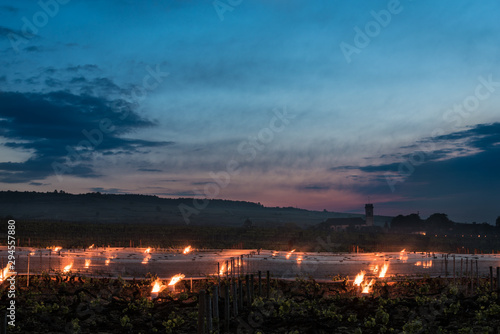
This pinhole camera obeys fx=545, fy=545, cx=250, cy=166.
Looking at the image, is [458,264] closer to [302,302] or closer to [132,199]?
[302,302]

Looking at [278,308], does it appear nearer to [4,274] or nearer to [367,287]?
[367,287]

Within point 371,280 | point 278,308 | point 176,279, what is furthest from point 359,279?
point 176,279

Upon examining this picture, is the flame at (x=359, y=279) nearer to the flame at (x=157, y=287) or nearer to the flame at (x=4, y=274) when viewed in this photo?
the flame at (x=157, y=287)

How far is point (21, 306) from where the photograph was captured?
17.8 meters

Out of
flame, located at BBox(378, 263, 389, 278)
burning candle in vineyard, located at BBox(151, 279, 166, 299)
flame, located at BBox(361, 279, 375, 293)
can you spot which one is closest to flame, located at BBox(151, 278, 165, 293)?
burning candle in vineyard, located at BBox(151, 279, 166, 299)

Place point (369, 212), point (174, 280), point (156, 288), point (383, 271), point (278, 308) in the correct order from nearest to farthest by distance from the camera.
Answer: point (278, 308)
point (156, 288)
point (174, 280)
point (383, 271)
point (369, 212)

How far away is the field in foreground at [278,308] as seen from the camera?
1489 centimetres

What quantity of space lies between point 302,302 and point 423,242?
48.0 meters

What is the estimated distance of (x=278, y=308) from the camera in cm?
1684

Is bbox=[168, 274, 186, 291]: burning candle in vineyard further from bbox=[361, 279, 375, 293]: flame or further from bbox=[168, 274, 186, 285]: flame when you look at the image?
bbox=[361, 279, 375, 293]: flame

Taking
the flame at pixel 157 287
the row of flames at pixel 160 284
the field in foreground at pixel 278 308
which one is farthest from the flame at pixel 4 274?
the flame at pixel 157 287

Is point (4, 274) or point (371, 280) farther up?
point (4, 274)

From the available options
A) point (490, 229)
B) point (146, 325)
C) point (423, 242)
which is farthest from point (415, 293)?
point (490, 229)

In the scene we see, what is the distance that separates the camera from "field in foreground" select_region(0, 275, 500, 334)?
1489cm
